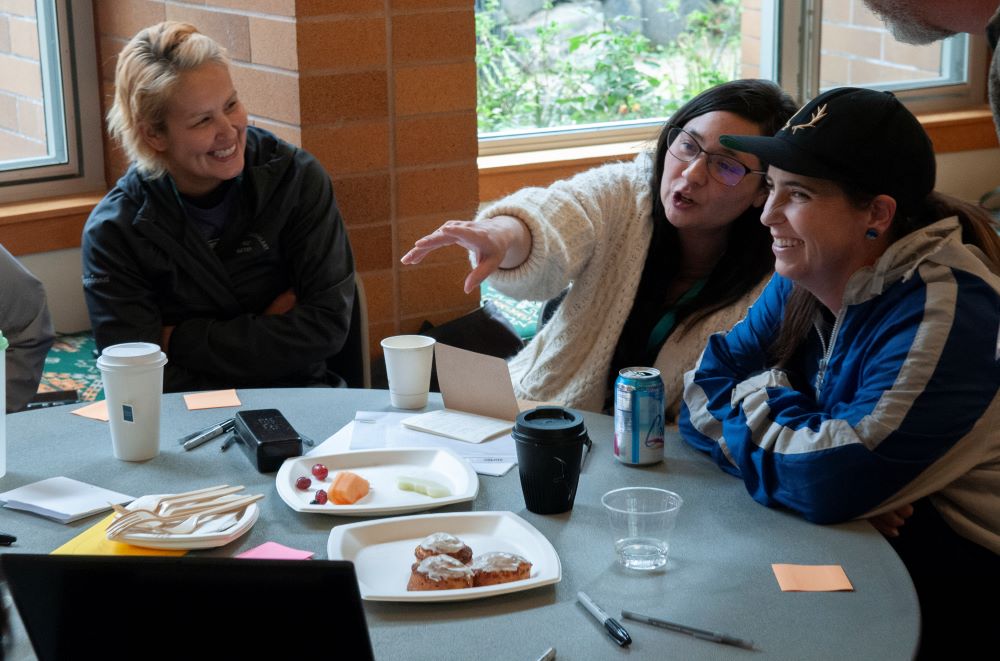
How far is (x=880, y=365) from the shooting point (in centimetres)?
152

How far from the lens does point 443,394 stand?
1.91 metres

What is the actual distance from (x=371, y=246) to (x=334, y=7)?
2.05 feet

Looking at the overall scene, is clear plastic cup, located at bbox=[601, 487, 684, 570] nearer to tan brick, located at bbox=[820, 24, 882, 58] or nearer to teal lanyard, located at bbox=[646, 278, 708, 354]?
teal lanyard, located at bbox=[646, 278, 708, 354]

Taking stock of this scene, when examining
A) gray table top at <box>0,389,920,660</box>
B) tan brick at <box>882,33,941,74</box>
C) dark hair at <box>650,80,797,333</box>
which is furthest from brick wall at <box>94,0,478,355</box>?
tan brick at <box>882,33,941,74</box>

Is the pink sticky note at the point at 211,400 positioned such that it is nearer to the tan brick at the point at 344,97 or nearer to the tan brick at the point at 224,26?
the tan brick at the point at 344,97

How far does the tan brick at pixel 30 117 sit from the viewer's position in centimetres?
355

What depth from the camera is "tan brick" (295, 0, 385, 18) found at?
2752mm

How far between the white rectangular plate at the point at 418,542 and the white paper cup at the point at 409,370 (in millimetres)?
460

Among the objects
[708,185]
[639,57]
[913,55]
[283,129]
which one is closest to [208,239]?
[283,129]

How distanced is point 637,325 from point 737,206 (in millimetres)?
312

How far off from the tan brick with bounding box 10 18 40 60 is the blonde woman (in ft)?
3.68

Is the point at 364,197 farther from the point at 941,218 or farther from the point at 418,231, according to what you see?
the point at 941,218

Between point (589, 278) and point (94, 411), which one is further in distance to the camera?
point (589, 278)

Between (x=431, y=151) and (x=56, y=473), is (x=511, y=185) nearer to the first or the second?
(x=431, y=151)
